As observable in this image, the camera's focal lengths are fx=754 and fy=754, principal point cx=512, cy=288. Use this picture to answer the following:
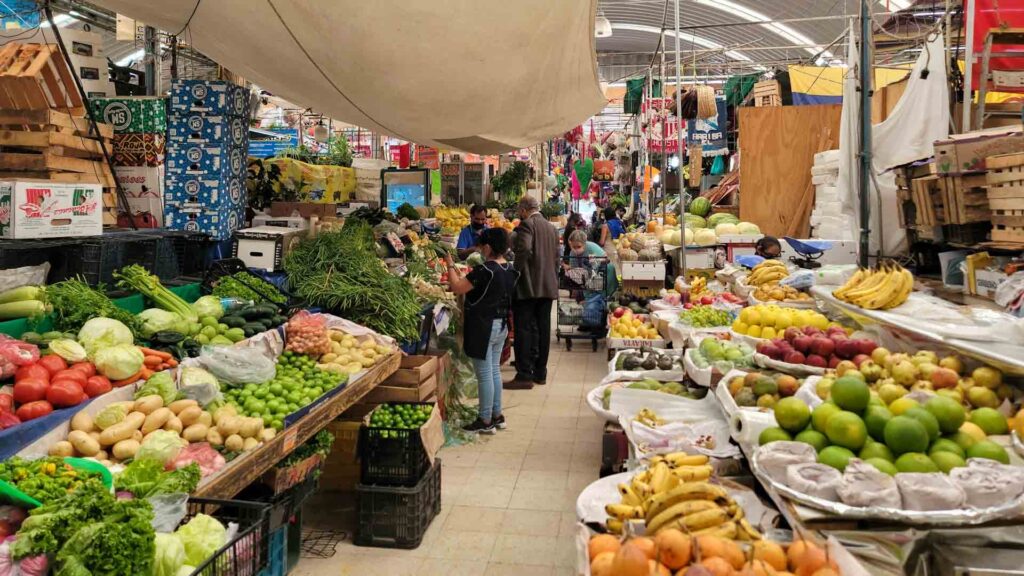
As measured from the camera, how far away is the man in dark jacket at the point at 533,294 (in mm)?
8391

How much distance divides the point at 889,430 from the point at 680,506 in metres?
0.79

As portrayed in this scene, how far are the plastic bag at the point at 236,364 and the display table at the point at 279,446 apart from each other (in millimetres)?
379

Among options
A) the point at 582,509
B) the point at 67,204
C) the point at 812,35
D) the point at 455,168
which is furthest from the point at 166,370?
the point at 812,35

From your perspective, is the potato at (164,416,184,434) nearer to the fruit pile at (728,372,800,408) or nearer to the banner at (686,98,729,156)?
the fruit pile at (728,372,800,408)

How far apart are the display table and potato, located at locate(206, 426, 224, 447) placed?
5.5 inches

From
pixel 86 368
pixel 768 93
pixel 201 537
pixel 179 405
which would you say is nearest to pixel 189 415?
pixel 179 405

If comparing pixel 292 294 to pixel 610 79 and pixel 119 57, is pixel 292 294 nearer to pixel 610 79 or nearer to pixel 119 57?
pixel 119 57

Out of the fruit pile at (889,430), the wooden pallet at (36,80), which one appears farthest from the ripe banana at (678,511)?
the wooden pallet at (36,80)

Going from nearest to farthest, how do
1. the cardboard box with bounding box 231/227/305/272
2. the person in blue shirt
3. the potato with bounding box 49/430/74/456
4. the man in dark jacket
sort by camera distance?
the potato with bounding box 49/430/74/456 → the cardboard box with bounding box 231/227/305/272 → the man in dark jacket → the person in blue shirt

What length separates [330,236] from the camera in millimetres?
6441

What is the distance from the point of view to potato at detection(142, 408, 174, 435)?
316cm

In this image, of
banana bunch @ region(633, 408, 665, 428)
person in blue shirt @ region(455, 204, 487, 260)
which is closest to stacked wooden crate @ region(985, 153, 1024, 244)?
banana bunch @ region(633, 408, 665, 428)

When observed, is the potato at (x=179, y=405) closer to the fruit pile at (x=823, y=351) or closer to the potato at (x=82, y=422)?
the potato at (x=82, y=422)

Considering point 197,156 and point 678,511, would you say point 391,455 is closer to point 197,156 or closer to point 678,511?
point 678,511
